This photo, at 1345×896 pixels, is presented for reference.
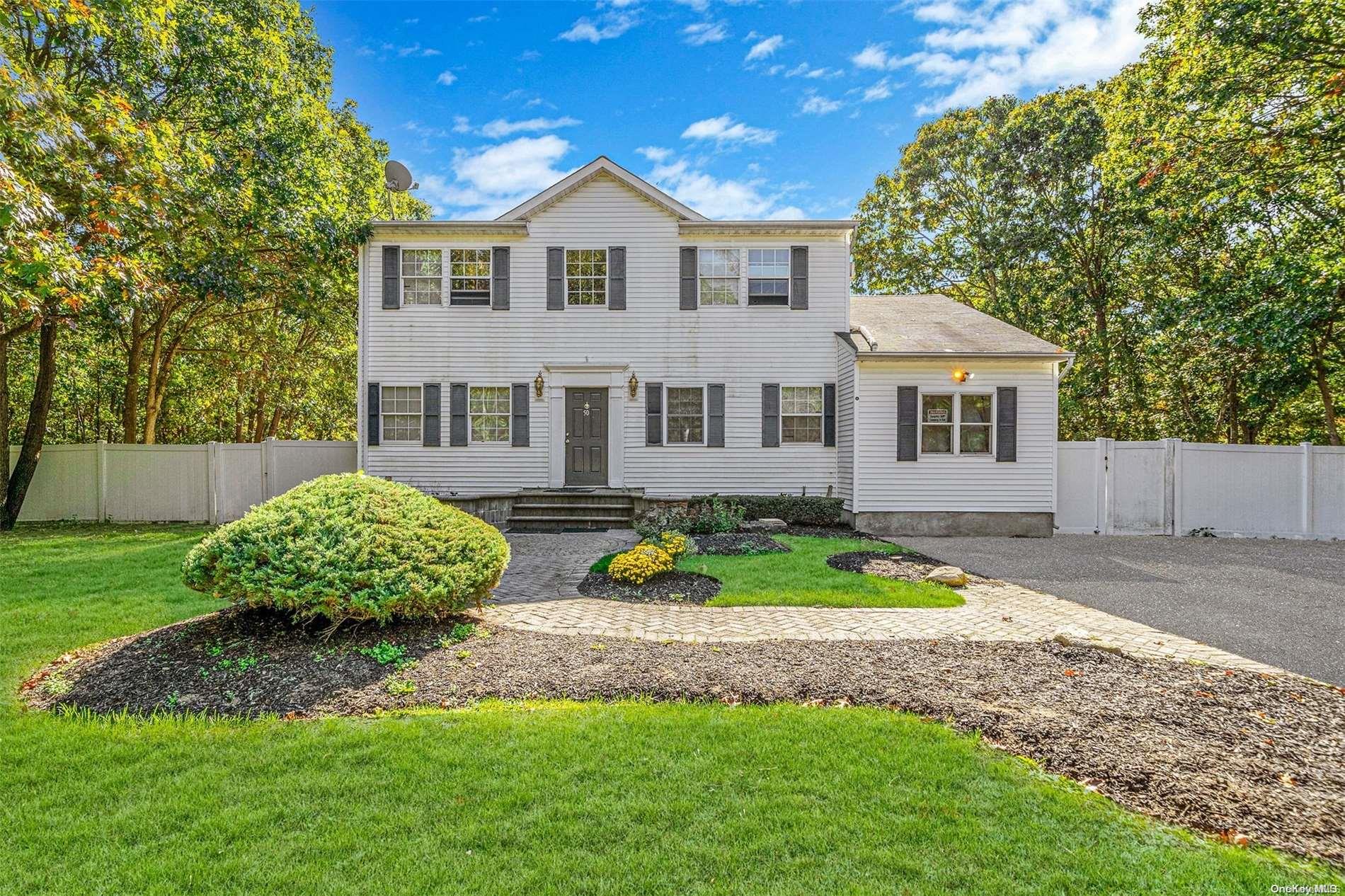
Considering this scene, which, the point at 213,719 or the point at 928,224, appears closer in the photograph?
the point at 213,719

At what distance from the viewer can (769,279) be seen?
13.2 metres

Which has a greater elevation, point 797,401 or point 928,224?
point 928,224

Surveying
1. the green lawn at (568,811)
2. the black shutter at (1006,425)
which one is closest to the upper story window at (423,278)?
the black shutter at (1006,425)

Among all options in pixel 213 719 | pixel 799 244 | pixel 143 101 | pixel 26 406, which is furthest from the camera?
pixel 26 406

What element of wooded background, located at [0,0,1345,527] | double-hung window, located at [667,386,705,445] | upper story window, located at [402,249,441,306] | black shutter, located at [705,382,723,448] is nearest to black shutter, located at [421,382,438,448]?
upper story window, located at [402,249,441,306]

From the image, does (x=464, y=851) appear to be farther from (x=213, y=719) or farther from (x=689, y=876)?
(x=213, y=719)

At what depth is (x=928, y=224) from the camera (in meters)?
21.8

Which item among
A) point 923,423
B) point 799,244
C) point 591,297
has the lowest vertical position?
point 923,423

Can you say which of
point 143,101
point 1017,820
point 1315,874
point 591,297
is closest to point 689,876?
point 1017,820

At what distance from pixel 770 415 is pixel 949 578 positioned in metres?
6.26

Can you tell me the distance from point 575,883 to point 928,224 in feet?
77.9

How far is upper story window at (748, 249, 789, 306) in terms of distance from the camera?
13156 millimetres

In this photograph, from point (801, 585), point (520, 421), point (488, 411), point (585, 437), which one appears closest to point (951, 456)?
point (801, 585)

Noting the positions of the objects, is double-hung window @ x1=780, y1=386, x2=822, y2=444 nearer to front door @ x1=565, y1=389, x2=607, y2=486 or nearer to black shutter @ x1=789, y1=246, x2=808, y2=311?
black shutter @ x1=789, y1=246, x2=808, y2=311
